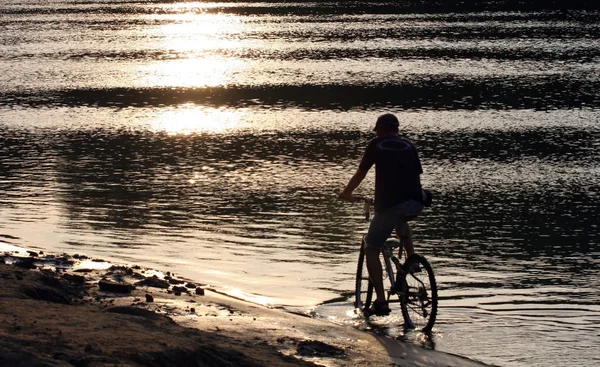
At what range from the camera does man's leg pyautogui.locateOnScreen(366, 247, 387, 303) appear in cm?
944

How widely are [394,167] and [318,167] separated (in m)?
10.1

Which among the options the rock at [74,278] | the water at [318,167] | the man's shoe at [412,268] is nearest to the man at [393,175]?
the man's shoe at [412,268]

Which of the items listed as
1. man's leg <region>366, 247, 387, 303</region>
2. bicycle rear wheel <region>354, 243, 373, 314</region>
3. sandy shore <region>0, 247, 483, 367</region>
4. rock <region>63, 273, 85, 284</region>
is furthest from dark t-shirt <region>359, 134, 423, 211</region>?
rock <region>63, 273, 85, 284</region>

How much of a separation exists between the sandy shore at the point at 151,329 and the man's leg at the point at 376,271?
40cm

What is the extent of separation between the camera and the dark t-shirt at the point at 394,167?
30.0ft

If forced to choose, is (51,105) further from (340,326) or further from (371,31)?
(371,31)

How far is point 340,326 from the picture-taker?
942 cm

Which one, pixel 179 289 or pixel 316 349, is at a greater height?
pixel 179 289

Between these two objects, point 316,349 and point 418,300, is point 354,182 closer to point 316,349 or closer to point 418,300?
point 418,300

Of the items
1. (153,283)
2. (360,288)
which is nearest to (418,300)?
(360,288)

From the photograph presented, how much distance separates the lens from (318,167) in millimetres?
19219

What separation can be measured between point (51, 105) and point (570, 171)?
601 inches

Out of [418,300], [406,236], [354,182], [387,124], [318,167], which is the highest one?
[387,124]

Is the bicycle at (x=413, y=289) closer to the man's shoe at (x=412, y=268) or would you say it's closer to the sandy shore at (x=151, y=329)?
the man's shoe at (x=412, y=268)
